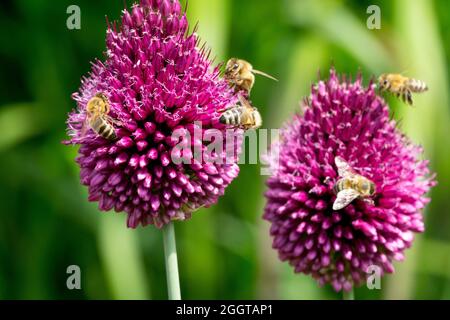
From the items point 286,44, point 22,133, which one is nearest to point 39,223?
point 22,133

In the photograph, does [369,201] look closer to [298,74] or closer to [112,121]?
[112,121]

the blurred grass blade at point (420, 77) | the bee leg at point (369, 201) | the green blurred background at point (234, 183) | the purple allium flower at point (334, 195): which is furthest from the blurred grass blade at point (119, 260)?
the bee leg at point (369, 201)

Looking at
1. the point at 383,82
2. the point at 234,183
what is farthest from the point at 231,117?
the point at 234,183

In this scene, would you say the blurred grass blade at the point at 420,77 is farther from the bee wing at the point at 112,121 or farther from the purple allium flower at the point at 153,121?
the bee wing at the point at 112,121

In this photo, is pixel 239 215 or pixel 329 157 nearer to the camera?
pixel 329 157

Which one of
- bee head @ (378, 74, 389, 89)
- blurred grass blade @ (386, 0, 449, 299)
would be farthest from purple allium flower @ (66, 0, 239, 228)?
blurred grass blade @ (386, 0, 449, 299)

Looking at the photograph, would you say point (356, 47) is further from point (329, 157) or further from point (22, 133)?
point (22, 133)
